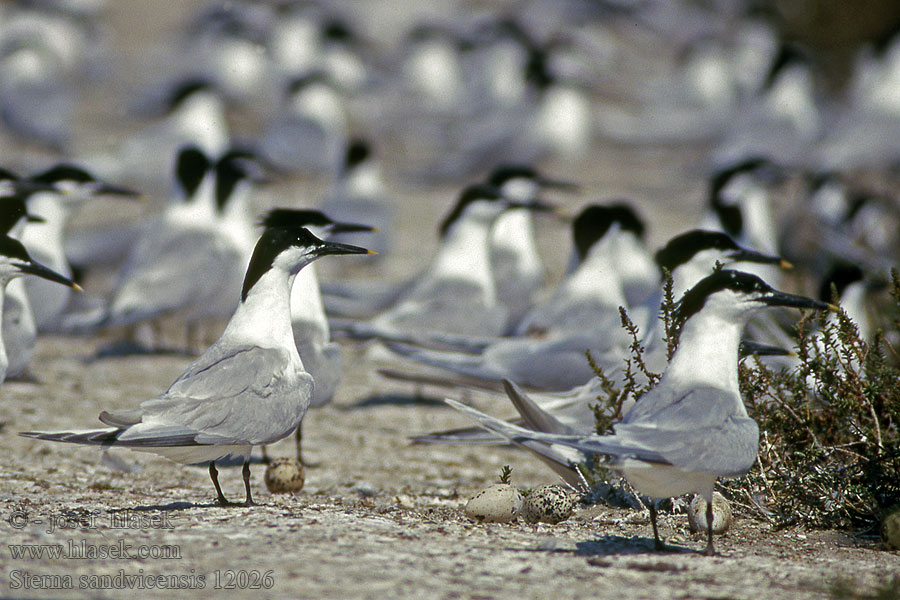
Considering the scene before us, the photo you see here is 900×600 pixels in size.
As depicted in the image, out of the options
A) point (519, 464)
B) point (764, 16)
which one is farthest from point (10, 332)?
point (764, 16)

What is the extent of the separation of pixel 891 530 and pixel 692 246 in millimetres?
1715

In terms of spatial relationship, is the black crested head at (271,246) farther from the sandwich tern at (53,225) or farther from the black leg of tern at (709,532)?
the sandwich tern at (53,225)

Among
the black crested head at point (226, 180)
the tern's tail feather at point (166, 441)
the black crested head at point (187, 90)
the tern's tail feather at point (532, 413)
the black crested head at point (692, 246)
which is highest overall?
the black crested head at point (187, 90)

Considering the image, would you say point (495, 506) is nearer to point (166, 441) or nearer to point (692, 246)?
point (166, 441)

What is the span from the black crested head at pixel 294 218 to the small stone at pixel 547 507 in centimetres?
187

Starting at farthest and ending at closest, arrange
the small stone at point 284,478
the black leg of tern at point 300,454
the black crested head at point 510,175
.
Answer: the black crested head at point 510,175, the black leg of tern at point 300,454, the small stone at point 284,478

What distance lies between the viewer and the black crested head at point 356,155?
10000mm

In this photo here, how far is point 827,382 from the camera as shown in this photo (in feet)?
12.3

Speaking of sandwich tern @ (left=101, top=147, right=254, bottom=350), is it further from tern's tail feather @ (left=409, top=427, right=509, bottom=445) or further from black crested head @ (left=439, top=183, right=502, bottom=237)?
tern's tail feather @ (left=409, top=427, right=509, bottom=445)

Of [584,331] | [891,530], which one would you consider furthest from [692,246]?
[891,530]

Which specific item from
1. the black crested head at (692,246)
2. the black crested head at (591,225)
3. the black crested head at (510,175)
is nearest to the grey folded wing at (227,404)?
the black crested head at (692,246)

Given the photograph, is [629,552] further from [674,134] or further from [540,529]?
[674,134]

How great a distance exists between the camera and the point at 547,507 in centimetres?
358

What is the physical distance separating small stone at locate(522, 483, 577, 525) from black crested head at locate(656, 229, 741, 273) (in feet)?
4.50
